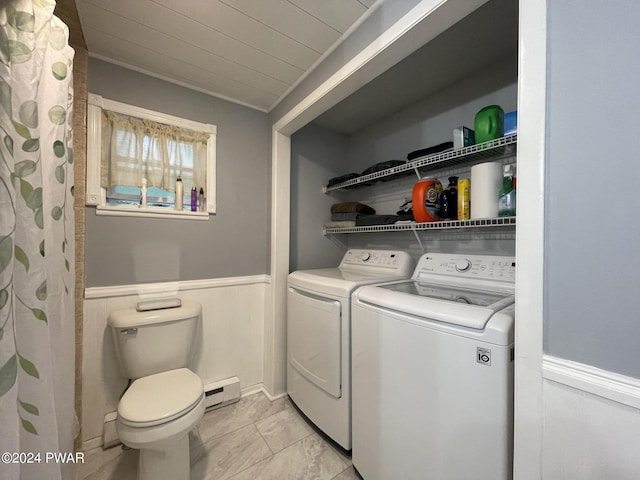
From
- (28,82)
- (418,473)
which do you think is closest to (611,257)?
(418,473)

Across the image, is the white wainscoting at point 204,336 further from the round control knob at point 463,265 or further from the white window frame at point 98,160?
the round control knob at point 463,265

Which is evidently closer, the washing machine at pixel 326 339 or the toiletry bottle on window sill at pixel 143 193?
the washing machine at pixel 326 339

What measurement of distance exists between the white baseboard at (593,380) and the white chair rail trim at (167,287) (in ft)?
5.77

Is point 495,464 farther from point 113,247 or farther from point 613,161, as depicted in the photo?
point 113,247

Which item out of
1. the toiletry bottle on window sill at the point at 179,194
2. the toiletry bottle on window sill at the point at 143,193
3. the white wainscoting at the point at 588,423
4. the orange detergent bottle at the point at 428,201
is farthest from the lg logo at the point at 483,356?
the toiletry bottle on window sill at the point at 143,193

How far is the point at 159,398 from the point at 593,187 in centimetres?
182

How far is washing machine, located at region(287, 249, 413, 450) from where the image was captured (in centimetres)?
142

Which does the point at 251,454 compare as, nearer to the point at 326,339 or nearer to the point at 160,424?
the point at 160,424

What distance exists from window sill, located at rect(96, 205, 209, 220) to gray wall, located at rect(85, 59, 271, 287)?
0.03m

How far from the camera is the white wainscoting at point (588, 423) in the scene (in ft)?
1.86

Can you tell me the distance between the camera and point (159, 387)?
136 centimetres

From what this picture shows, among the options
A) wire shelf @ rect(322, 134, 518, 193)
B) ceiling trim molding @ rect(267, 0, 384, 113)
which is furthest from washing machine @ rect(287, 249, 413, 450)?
ceiling trim molding @ rect(267, 0, 384, 113)

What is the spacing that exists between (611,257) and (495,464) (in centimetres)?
74

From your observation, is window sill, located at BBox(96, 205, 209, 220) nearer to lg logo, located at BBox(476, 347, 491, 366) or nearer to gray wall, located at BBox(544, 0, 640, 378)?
lg logo, located at BBox(476, 347, 491, 366)
